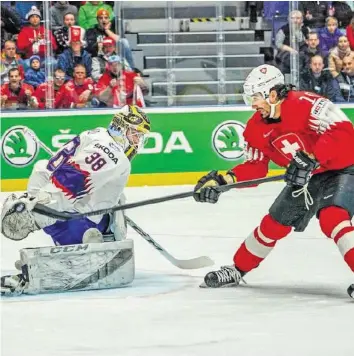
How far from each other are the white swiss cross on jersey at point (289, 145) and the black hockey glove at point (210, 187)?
0.29 metres

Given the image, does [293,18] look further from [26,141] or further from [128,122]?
[128,122]

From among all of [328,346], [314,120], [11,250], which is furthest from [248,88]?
[11,250]

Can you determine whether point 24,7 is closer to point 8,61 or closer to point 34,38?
point 34,38

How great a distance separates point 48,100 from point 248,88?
4990 mm

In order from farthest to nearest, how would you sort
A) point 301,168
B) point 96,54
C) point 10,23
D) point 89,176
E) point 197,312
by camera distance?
point 10,23 < point 96,54 < point 89,176 < point 301,168 < point 197,312

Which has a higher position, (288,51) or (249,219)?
(288,51)

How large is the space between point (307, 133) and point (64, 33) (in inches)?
219

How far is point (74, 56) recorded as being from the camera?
386 inches

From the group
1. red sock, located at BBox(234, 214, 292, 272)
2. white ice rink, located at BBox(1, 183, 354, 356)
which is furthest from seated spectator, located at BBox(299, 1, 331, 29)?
red sock, located at BBox(234, 214, 292, 272)

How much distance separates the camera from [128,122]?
4.95m

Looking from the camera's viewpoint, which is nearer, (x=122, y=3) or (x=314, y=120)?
(x=314, y=120)

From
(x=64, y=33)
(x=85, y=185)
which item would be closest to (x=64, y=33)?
(x=64, y=33)

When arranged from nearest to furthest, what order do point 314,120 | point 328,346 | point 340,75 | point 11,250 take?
point 328,346 → point 314,120 → point 11,250 → point 340,75

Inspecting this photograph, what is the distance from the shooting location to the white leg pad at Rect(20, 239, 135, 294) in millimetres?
4637
